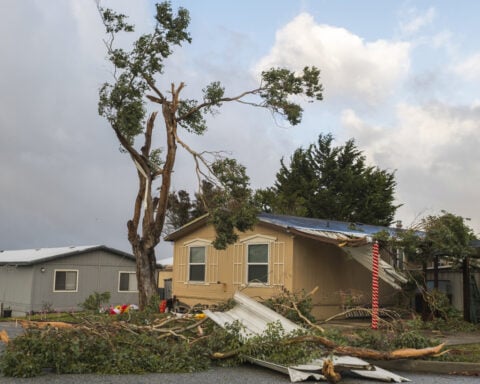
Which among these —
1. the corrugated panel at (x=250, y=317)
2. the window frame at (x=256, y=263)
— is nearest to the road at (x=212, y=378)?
the corrugated panel at (x=250, y=317)

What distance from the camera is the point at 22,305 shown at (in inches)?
1062

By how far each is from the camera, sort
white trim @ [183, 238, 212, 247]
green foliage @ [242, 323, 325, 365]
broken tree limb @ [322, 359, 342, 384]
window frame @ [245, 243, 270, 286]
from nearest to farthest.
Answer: broken tree limb @ [322, 359, 342, 384] → green foliage @ [242, 323, 325, 365] → window frame @ [245, 243, 270, 286] → white trim @ [183, 238, 212, 247]

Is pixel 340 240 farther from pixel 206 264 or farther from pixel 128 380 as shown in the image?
pixel 128 380

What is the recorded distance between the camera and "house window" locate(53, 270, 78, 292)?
89.6 ft

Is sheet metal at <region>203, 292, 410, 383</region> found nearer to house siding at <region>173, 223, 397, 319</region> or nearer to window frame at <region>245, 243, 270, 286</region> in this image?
house siding at <region>173, 223, 397, 319</region>

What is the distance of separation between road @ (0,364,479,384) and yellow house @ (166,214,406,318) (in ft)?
22.7

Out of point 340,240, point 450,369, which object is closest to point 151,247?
point 340,240

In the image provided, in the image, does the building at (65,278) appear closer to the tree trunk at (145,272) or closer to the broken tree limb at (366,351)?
the tree trunk at (145,272)

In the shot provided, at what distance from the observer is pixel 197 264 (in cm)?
2144

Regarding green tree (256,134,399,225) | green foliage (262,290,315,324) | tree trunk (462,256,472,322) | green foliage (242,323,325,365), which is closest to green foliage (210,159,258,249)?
green foliage (262,290,315,324)

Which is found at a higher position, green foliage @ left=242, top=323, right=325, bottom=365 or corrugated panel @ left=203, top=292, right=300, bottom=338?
corrugated panel @ left=203, top=292, right=300, bottom=338

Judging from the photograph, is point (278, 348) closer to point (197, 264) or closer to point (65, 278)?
point (197, 264)

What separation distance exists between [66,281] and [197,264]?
910 centimetres

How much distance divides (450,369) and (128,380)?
520 cm
